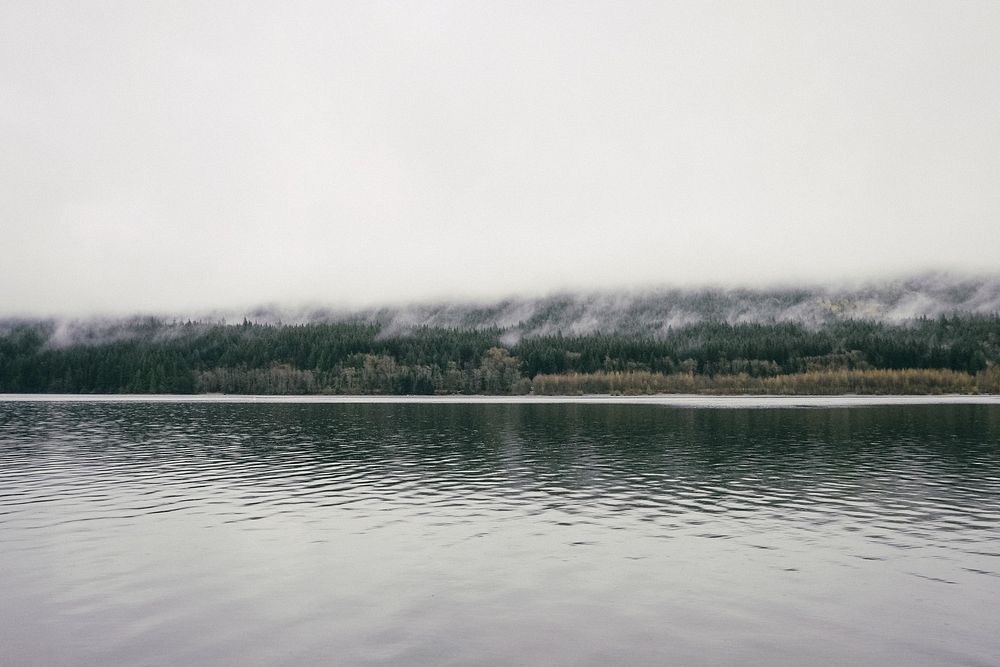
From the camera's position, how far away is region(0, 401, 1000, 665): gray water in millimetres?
20953

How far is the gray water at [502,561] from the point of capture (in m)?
21.0

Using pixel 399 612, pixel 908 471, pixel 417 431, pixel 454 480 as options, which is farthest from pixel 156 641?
pixel 417 431

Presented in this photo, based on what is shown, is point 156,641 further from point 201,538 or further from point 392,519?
point 392,519

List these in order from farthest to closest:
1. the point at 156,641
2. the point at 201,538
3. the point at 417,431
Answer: the point at 417,431, the point at 201,538, the point at 156,641

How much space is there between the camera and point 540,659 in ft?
64.5

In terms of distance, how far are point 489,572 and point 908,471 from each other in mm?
44747

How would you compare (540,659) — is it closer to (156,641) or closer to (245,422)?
(156,641)

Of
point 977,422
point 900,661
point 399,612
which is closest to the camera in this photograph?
point 900,661

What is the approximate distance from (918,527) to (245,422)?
116762mm

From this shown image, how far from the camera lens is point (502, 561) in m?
30.4

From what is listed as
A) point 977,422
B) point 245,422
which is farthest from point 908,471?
point 245,422

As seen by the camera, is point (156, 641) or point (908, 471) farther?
point (908, 471)

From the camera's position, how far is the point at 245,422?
13075 cm

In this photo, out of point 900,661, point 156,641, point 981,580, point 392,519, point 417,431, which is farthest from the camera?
point 417,431
